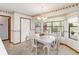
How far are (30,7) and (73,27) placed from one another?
0.80m

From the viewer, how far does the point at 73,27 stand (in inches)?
63.1

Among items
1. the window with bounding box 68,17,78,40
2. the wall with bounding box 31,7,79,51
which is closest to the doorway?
the wall with bounding box 31,7,79,51

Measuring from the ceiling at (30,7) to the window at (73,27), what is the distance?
31cm

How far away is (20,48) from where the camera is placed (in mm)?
1616

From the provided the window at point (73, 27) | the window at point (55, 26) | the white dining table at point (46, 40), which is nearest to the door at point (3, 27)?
the white dining table at point (46, 40)

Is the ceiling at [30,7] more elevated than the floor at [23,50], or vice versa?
the ceiling at [30,7]

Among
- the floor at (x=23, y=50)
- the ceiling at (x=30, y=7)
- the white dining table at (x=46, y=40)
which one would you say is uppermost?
the ceiling at (x=30, y=7)

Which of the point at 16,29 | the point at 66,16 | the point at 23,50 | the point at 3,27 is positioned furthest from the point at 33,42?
the point at 66,16

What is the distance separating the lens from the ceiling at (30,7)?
1.50 metres

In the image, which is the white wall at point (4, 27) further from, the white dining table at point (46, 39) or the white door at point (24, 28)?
the white dining table at point (46, 39)

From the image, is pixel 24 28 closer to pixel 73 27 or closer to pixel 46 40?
pixel 46 40

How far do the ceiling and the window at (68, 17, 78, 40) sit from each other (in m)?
0.31

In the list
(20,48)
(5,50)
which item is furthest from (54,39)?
(5,50)

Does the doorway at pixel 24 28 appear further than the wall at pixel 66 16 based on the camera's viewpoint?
Yes
